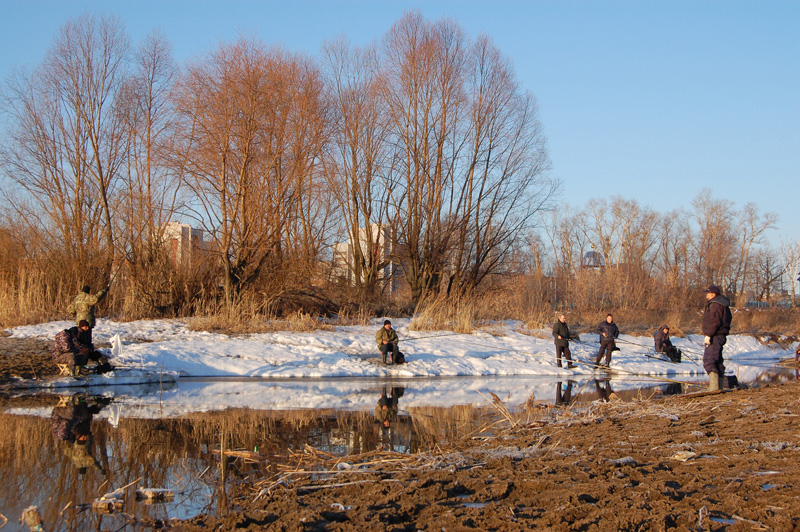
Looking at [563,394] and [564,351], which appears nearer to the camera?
[563,394]

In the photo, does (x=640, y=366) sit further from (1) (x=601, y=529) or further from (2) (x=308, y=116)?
(1) (x=601, y=529)

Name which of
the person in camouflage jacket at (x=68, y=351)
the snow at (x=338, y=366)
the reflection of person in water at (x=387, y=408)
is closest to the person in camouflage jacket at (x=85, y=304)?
the snow at (x=338, y=366)

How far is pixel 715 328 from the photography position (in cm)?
1135

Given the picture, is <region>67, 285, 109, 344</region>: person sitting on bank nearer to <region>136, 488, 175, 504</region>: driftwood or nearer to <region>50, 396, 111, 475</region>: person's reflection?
<region>50, 396, 111, 475</region>: person's reflection

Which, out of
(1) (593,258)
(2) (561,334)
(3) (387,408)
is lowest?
(3) (387,408)

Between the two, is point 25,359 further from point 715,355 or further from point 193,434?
point 715,355

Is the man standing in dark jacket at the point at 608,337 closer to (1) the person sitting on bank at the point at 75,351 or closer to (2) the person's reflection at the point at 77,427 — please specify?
(1) the person sitting on bank at the point at 75,351

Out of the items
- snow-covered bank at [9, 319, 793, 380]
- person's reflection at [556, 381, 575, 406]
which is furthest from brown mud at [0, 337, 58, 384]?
person's reflection at [556, 381, 575, 406]

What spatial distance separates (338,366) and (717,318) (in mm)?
9233

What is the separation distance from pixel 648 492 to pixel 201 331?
15856mm

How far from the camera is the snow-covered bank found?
1606 centimetres

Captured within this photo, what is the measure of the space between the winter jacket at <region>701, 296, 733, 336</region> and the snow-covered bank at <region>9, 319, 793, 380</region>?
7.58m

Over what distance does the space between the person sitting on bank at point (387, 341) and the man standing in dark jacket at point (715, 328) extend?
8044mm

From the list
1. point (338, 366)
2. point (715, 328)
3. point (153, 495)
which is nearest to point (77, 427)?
point (153, 495)
